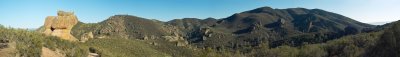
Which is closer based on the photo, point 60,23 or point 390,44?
point 60,23

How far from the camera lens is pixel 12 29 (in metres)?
39.1

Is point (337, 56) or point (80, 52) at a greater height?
point (80, 52)

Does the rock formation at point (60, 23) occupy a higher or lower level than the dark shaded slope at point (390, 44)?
higher

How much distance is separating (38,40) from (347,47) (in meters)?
171

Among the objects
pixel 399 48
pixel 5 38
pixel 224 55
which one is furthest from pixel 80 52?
pixel 224 55

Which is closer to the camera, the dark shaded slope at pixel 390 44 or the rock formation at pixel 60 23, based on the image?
the rock formation at pixel 60 23

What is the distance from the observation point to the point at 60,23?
2534 inches

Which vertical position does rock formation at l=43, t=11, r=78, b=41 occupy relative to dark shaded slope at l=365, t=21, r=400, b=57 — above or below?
above

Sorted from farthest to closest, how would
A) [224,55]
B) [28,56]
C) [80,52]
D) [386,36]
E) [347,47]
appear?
[347,47] → [224,55] → [386,36] → [80,52] → [28,56]

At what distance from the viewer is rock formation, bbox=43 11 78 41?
6356 cm

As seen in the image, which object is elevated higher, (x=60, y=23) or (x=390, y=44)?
(x=60, y=23)

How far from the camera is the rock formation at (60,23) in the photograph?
63562mm

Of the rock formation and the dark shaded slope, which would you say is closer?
the rock formation

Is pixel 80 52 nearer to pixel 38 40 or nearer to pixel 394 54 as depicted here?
pixel 38 40
